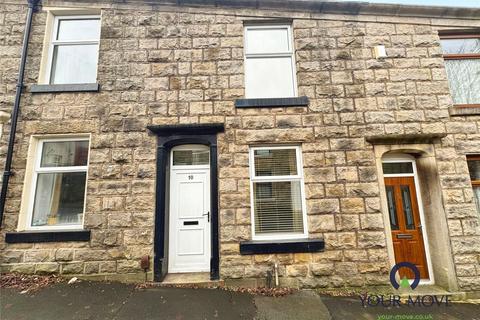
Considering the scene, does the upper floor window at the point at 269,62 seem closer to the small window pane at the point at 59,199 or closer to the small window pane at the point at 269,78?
the small window pane at the point at 269,78

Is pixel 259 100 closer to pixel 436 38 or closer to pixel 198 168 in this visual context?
pixel 198 168

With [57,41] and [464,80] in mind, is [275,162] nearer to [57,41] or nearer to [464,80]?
[464,80]

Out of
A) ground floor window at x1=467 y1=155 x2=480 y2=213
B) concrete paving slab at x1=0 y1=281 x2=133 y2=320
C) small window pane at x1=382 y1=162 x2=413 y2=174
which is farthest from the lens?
small window pane at x1=382 y1=162 x2=413 y2=174

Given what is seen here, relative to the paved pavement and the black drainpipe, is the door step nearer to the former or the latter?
the paved pavement

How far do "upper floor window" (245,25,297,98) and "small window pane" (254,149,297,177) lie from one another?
121 cm

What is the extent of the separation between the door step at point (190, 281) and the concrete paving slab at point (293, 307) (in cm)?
89

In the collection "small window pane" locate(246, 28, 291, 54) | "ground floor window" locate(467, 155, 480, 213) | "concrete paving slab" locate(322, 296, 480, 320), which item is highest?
"small window pane" locate(246, 28, 291, 54)

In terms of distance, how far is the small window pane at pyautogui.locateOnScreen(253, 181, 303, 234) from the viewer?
477 centimetres

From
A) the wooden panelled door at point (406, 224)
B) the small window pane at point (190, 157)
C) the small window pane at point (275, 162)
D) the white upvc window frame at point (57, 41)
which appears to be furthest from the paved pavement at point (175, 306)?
the white upvc window frame at point (57, 41)

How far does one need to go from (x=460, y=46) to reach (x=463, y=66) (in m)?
0.50

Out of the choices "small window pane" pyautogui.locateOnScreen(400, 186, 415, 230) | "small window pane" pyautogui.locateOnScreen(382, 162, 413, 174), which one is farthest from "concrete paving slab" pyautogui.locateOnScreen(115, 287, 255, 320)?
"small window pane" pyautogui.locateOnScreen(382, 162, 413, 174)

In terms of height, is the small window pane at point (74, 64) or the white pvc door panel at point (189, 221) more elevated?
the small window pane at point (74, 64)

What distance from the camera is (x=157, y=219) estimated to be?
4621mm

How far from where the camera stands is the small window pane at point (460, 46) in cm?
538
